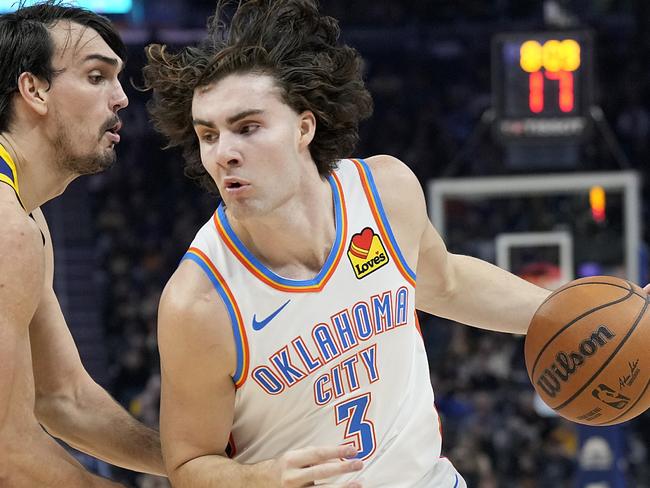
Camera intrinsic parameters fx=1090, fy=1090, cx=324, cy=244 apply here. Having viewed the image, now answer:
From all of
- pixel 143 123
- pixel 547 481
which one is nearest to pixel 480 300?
pixel 547 481

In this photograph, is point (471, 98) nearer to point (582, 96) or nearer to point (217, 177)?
point (582, 96)

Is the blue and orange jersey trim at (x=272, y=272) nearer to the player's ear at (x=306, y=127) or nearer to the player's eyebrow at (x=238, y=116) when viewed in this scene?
the player's ear at (x=306, y=127)

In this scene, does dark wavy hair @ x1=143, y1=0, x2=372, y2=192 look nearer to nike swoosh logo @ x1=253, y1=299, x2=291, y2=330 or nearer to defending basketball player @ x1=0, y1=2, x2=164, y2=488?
defending basketball player @ x1=0, y1=2, x2=164, y2=488

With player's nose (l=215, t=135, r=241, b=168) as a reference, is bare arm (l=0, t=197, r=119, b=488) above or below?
below

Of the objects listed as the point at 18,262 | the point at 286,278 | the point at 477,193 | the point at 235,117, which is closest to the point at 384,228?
the point at 286,278

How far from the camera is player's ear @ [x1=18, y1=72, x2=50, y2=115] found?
10.7 ft

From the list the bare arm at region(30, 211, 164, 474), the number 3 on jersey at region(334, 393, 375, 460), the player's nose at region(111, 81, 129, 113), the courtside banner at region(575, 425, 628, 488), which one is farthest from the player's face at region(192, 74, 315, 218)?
the courtside banner at region(575, 425, 628, 488)

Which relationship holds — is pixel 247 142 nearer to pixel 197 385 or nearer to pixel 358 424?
pixel 197 385

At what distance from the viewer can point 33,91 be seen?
327 cm

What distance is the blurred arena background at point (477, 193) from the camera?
8422 millimetres

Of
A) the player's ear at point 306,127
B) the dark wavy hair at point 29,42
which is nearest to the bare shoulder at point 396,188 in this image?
the player's ear at point 306,127

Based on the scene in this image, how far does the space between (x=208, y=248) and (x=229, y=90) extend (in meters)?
0.46

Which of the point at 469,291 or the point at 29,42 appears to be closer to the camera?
the point at 29,42

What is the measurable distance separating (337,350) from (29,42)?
1325 millimetres
